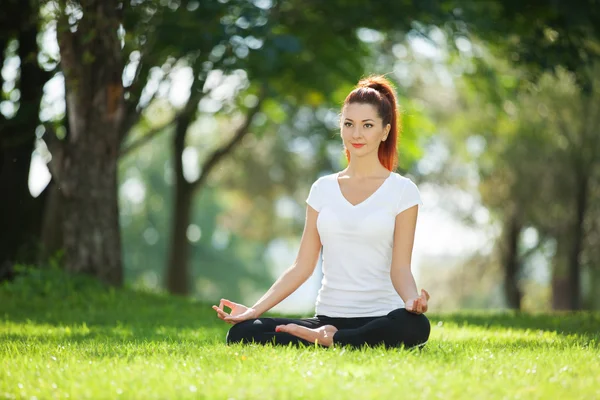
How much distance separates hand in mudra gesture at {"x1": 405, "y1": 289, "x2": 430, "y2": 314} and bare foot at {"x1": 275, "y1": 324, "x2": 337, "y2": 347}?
1.98 feet

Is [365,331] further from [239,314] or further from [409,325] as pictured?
[239,314]

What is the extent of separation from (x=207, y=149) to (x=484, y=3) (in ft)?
71.9

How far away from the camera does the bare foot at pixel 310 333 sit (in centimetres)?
559

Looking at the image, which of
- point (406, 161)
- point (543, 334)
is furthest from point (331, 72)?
point (543, 334)

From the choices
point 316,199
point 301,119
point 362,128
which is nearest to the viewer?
point 362,128

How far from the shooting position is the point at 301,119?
24844mm

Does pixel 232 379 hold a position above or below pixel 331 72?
below

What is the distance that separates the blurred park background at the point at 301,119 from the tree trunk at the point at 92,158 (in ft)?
0.08

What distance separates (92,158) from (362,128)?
7.42 meters

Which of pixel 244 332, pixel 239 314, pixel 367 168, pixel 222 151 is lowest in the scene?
pixel 244 332

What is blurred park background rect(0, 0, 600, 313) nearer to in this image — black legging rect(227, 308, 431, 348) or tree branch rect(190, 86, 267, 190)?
tree branch rect(190, 86, 267, 190)

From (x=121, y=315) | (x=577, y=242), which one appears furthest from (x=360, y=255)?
(x=577, y=242)

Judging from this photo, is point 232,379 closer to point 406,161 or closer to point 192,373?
point 192,373

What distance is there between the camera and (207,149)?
32875 millimetres
